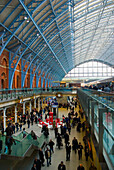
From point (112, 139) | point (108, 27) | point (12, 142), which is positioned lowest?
point (12, 142)

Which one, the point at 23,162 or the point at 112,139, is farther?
the point at 23,162

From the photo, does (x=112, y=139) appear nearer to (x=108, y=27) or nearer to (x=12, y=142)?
(x=12, y=142)

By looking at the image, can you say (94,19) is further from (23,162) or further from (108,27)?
(23,162)

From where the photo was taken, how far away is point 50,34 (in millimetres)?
29641

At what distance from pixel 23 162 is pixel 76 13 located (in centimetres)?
2334

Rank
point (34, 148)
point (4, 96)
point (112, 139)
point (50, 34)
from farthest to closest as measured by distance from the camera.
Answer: point (50, 34) → point (4, 96) → point (34, 148) → point (112, 139)

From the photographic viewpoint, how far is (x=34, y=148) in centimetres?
1327

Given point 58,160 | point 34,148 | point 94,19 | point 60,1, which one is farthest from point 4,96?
point 94,19

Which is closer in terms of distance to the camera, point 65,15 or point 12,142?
point 12,142

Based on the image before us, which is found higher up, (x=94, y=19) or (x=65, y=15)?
(x=94, y=19)

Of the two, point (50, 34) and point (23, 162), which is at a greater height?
point (50, 34)

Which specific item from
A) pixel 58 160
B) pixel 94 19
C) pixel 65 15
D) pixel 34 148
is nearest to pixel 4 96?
pixel 34 148

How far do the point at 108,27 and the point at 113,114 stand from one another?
138 feet

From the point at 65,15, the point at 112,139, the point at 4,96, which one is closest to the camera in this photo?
the point at 112,139
